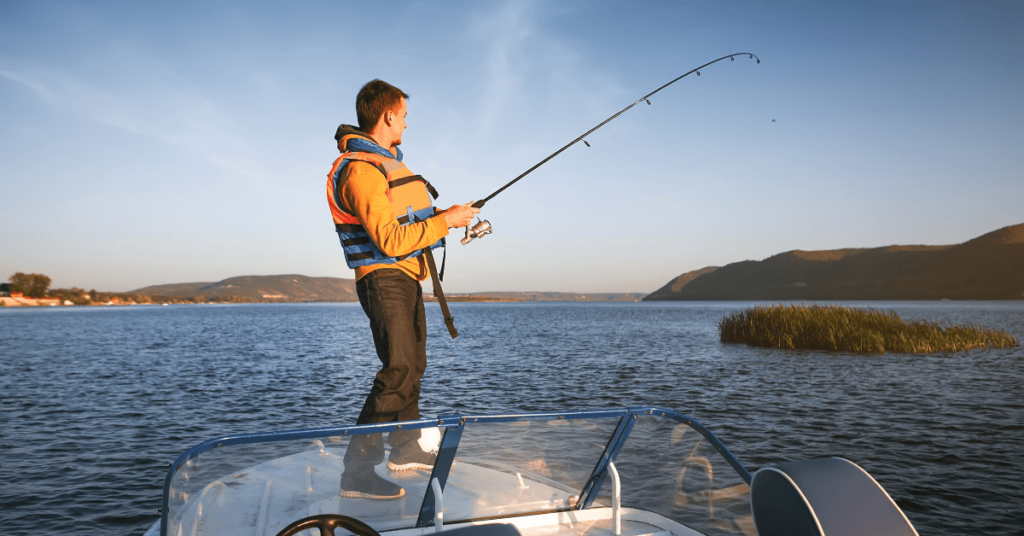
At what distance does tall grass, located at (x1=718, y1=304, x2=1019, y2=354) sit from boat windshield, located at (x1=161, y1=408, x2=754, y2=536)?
28.9 metres

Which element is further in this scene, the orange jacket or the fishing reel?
the fishing reel

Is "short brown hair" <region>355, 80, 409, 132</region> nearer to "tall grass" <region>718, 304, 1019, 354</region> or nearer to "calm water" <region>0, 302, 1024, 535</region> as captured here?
"calm water" <region>0, 302, 1024, 535</region>

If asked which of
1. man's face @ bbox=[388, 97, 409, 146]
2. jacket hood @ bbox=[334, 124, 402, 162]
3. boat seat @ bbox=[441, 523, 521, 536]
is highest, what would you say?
man's face @ bbox=[388, 97, 409, 146]

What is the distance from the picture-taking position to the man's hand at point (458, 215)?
353 centimetres

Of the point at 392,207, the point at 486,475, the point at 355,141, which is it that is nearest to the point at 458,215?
the point at 392,207

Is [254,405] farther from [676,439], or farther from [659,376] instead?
[676,439]

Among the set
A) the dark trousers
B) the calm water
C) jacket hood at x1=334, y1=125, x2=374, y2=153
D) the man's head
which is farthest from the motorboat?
the calm water

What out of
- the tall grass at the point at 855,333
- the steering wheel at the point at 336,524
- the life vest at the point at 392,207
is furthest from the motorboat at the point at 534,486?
the tall grass at the point at 855,333

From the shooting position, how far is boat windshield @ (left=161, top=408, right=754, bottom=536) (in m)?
2.14

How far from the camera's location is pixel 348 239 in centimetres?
359

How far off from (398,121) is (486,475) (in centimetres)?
224

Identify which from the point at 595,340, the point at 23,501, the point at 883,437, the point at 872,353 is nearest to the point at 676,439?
the point at 23,501

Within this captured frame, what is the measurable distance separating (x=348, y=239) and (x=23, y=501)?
860 cm

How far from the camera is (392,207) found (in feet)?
11.3
